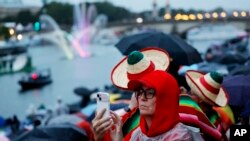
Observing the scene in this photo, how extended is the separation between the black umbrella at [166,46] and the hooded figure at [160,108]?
4.69ft

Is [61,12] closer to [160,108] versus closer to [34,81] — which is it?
[34,81]

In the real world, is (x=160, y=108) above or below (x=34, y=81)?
above

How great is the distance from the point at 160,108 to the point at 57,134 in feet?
6.58

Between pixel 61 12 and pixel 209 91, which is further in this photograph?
pixel 61 12

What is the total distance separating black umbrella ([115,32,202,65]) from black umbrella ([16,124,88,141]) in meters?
0.61

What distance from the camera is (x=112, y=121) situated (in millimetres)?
1562

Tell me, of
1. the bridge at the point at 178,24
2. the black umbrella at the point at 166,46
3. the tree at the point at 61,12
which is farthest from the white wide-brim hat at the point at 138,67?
the tree at the point at 61,12

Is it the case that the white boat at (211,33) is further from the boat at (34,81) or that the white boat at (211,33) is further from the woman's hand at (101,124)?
the woman's hand at (101,124)

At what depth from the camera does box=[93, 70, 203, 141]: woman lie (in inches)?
55.3

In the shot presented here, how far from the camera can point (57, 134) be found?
131 inches

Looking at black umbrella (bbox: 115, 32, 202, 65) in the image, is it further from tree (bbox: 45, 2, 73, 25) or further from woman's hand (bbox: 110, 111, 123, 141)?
tree (bbox: 45, 2, 73, 25)

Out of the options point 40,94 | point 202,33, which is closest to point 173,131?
point 40,94

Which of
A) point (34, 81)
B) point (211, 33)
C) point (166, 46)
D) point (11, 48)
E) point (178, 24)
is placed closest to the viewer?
point (166, 46)

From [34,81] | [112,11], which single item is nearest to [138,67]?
[34,81]
